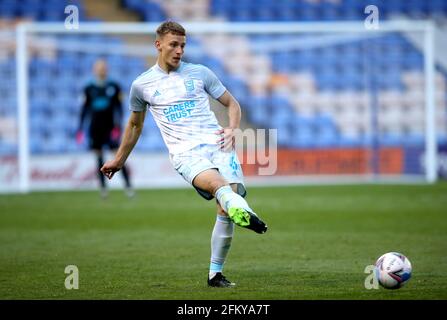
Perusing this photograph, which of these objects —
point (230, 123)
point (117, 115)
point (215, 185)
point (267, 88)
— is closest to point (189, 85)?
point (230, 123)

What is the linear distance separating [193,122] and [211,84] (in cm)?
36

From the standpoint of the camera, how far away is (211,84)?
7043mm

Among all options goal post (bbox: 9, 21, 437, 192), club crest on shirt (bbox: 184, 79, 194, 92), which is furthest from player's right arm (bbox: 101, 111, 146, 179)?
goal post (bbox: 9, 21, 437, 192)

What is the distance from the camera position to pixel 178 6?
23.5 m

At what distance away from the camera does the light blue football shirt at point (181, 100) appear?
273 inches

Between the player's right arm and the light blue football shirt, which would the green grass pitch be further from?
the light blue football shirt

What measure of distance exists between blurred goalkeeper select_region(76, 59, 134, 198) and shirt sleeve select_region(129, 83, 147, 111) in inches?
334

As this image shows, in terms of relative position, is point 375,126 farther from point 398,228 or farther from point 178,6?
point 398,228

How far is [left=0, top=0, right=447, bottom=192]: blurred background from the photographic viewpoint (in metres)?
19.3

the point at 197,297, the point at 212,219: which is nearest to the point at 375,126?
the point at 212,219

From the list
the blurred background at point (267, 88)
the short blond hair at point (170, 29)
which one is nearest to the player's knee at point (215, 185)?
the short blond hair at point (170, 29)

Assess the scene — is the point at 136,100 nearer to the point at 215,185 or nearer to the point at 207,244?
the point at 215,185

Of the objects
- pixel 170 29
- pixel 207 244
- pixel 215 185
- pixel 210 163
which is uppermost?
pixel 170 29

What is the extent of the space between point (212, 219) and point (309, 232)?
7.05ft
